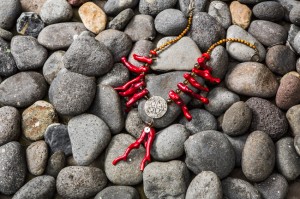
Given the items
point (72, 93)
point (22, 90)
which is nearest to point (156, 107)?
point (72, 93)

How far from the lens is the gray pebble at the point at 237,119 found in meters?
2.25

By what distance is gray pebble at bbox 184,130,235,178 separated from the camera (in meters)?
2.20

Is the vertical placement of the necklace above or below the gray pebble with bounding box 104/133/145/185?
above

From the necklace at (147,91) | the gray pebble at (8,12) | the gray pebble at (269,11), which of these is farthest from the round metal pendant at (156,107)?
the gray pebble at (8,12)

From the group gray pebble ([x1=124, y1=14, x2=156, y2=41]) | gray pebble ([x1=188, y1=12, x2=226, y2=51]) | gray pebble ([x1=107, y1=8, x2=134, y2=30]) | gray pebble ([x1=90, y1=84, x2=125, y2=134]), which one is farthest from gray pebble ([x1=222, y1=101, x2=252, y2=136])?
gray pebble ([x1=107, y1=8, x2=134, y2=30])

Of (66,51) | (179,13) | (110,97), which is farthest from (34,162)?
(179,13)

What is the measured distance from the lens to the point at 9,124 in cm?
238

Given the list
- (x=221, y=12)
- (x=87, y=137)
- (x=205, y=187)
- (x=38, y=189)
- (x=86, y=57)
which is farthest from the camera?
(x=221, y=12)

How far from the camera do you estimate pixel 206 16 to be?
2.60 meters

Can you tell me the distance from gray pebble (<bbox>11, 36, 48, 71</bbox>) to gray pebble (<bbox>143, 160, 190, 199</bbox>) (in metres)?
1.03

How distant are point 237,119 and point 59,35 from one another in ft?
4.19

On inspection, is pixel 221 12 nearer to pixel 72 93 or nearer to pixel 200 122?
pixel 200 122

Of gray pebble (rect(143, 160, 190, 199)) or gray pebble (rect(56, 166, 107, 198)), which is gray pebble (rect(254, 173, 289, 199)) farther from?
gray pebble (rect(56, 166, 107, 198))

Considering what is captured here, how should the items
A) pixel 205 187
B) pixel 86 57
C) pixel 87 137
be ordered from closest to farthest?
pixel 205 187 → pixel 87 137 → pixel 86 57
